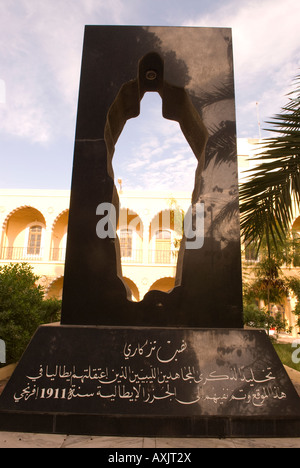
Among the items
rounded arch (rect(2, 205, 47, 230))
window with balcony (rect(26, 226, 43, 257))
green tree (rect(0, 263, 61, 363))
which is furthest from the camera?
window with balcony (rect(26, 226, 43, 257))

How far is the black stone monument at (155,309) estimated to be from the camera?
199cm

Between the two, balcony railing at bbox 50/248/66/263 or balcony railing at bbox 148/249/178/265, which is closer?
balcony railing at bbox 148/249/178/265

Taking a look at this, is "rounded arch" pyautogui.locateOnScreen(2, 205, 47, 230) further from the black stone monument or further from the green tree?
the black stone monument

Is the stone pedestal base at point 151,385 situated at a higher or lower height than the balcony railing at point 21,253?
lower

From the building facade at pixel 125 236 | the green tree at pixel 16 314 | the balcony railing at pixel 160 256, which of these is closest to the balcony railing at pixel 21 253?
the building facade at pixel 125 236

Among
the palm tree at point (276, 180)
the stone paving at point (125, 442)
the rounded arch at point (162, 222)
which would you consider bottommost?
the stone paving at point (125, 442)

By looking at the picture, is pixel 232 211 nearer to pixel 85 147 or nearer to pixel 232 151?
pixel 232 151

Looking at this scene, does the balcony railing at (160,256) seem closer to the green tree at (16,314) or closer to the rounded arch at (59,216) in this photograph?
the rounded arch at (59,216)

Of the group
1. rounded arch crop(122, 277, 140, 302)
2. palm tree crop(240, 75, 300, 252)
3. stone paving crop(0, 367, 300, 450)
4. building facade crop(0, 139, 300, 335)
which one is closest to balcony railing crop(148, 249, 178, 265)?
building facade crop(0, 139, 300, 335)

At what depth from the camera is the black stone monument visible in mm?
1991

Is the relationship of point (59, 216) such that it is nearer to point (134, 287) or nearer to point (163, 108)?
point (134, 287)

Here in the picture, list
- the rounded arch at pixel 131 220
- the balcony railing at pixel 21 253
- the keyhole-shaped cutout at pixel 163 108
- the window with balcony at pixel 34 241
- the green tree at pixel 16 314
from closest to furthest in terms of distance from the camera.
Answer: the keyhole-shaped cutout at pixel 163 108
the green tree at pixel 16 314
the rounded arch at pixel 131 220
the balcony railing at pixel 21 253
the window with balcony at pixel 34 241

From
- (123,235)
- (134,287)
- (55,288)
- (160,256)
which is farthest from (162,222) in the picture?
(55,288)

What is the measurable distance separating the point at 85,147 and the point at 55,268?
1216 cm
